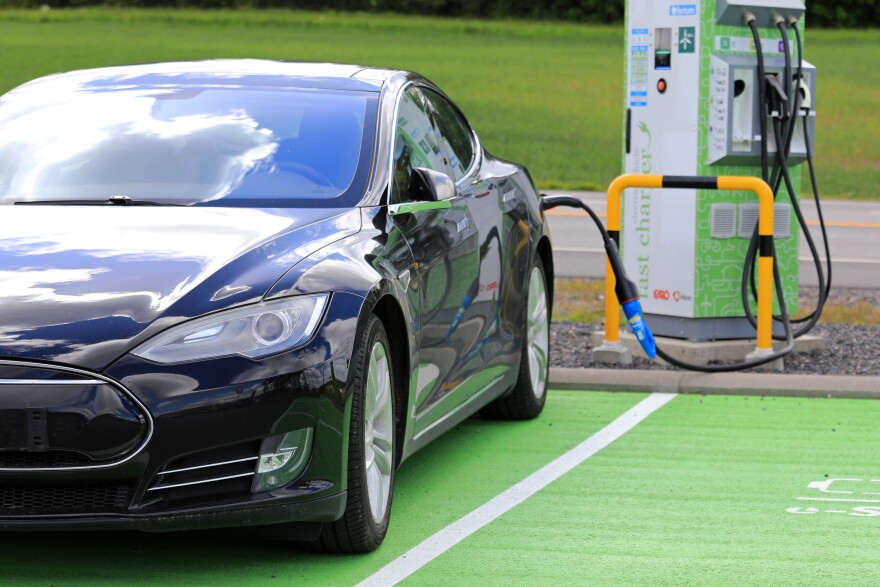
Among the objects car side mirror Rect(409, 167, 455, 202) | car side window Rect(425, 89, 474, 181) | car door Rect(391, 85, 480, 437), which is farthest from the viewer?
car side window Rect(425, 89, 474, 181)

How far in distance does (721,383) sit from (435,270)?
117 inches

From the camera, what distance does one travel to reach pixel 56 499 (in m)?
4.36

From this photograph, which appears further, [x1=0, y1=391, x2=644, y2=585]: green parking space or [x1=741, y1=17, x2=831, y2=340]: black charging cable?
[x1=741, y1=17, x2=831, y2=340]: black charging cable

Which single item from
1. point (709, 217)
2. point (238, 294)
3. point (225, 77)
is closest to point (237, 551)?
point (238, 294)

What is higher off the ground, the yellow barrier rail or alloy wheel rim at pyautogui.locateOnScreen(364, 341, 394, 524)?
alloy wheel rim at pyautogui.locateOnScreen(364, 341, 394, 524)

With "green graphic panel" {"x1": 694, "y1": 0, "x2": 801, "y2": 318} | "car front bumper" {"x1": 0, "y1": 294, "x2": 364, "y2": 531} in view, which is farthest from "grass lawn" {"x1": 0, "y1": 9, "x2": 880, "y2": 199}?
"car front bumper" {"x1": 0, "y1": 294, "x2": 364, "y2": 531}

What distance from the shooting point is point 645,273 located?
907cm

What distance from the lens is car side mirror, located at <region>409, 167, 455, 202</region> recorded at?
18.3 ft

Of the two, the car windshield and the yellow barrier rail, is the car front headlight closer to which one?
the car windshield

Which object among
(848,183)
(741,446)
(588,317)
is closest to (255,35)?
(848,183)

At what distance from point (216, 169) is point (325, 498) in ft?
4.93

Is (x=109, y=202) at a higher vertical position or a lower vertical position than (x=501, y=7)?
higher

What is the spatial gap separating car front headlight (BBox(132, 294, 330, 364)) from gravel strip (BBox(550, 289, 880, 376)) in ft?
14.2

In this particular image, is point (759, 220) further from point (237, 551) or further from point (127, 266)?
point (127, 266)
